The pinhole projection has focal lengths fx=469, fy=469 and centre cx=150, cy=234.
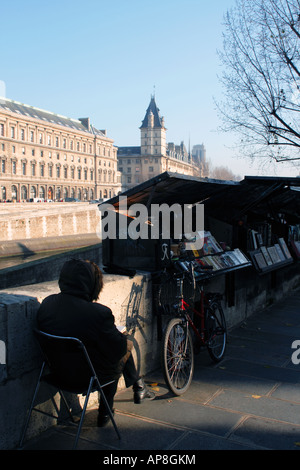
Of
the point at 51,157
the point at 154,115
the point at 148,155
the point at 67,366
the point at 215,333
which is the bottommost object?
the point at 215,333

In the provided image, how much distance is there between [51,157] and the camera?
3765 inches

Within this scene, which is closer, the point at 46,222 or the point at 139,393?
the point at 139,393

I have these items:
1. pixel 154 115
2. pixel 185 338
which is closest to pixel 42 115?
pixel 154 115

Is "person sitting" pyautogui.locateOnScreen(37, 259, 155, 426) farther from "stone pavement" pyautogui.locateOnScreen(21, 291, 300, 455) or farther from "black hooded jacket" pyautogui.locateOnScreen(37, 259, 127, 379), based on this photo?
"stone pavement" pyautogui.locateOnScreen(21, 291, 300, 455)

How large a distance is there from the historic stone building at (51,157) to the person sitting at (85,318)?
78.2 metres

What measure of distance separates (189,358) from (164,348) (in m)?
0.54

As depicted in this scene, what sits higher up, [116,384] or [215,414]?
[116,384]

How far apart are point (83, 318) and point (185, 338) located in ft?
5.32

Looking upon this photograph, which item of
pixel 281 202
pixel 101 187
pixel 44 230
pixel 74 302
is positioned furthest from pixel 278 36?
pixel 101 187

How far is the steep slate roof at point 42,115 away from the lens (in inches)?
3416

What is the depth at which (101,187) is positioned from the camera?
113375 millimetres

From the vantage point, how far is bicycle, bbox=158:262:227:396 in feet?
13.5

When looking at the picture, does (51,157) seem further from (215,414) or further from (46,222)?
(215,414)
